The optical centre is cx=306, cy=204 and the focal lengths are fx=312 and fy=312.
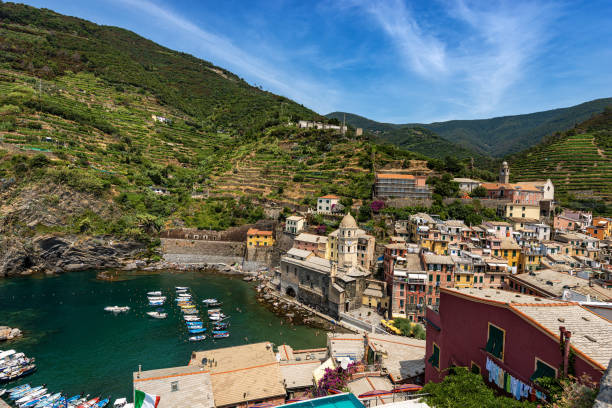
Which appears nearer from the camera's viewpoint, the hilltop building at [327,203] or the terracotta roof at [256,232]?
the terracotta roof at [256,232]

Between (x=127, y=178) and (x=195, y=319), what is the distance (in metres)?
40.5

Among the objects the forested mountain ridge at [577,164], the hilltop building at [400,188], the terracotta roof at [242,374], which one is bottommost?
the terracotta roof at [242,374]

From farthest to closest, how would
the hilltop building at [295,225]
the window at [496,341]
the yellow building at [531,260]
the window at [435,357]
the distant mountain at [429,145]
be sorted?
1. the distant mountain at [429,145]
2. the hilltop building at [295,225]
3. the yellow building at [531,260]
4. the window at [435,357]
5. the window at [496,341]

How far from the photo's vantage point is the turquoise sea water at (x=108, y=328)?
21.9 metres

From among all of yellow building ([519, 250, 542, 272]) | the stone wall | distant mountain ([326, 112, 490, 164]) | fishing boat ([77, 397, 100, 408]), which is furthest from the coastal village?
distant mountain ([326, 112, 490, 164])

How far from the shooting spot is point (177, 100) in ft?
339

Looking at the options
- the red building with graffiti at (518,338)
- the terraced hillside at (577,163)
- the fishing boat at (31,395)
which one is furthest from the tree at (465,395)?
the terraced hillside at (577,163)

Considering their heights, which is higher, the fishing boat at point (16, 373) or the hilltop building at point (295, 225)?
the hilltop building at point (295, 225)

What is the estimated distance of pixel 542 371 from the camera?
7426 mm

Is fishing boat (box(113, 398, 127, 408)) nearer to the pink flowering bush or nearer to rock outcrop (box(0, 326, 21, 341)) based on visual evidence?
the pink flowering bush

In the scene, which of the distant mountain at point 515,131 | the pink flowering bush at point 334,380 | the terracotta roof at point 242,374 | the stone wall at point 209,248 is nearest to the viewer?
the pink flowering bush at point 334,380

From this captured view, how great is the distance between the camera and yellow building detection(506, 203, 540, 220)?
4209 centimetres

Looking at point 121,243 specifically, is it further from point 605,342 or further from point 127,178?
point 605,342

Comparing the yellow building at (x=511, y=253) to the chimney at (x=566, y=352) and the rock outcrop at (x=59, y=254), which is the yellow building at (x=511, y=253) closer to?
the chimney at (x=566, y=352)
